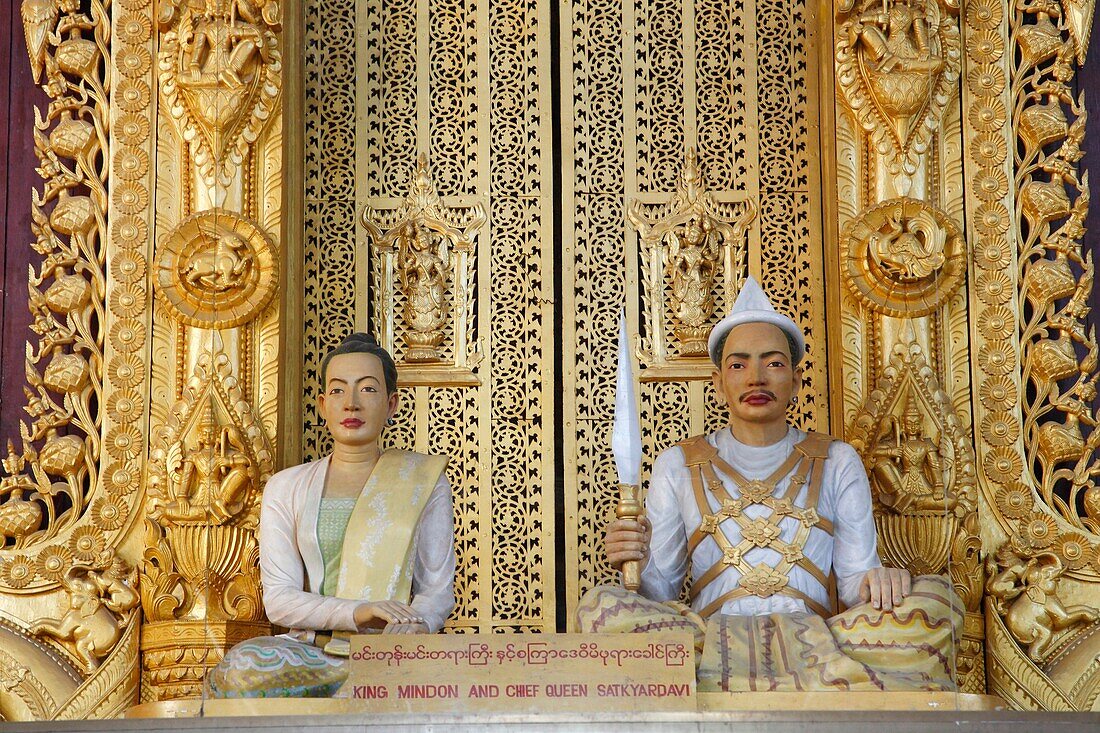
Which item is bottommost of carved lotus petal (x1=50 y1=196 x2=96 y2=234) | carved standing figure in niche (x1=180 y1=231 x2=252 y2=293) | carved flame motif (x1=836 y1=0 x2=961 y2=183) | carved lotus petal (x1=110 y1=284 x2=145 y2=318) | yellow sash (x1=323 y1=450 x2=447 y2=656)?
yellow sash (x1=323 y1=450 x2=447 y2=656)

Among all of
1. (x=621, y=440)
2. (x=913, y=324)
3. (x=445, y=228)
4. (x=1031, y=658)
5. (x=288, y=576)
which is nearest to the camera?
(x=621, y=440)

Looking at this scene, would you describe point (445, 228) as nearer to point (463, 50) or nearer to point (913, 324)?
point (463, 50)

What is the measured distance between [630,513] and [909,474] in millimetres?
1366

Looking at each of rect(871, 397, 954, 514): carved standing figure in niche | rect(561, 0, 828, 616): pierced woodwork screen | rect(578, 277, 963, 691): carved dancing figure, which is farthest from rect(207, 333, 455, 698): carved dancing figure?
rect(871, 397, 954, 514): carved standing figure in niche

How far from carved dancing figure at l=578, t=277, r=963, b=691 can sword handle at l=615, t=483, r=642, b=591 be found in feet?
0.11

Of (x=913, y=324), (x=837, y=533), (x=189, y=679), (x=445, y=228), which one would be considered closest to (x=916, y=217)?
(x=913, y=324)

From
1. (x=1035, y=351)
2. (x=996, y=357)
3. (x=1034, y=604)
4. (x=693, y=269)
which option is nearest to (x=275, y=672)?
(x=693, y=269)

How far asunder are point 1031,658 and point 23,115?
398 cm

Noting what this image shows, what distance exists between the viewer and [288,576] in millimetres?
5113

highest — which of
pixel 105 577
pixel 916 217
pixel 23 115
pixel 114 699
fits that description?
pixel 23 115

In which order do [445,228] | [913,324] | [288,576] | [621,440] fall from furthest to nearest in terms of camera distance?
[445,228]
[913,324]
[288,576]
[621,440]

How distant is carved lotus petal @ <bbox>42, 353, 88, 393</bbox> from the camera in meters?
5.74

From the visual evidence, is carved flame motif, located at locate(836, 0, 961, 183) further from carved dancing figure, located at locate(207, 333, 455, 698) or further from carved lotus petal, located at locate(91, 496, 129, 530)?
carved lotus petal, located at locate(91, 496, 129, 530)

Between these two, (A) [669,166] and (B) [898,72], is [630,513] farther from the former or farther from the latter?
(B) [898,72]
